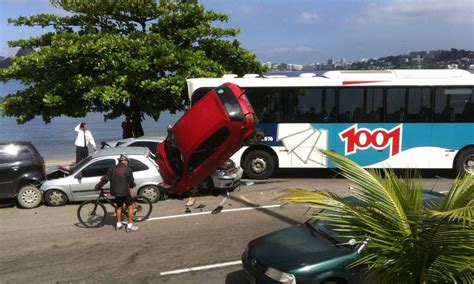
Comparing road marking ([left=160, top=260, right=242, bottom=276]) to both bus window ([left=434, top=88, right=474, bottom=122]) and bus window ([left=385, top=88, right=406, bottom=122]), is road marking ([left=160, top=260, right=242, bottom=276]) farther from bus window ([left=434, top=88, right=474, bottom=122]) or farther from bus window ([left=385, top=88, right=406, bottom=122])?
bus window ([left=434, top=88, right=474, bottom=122])

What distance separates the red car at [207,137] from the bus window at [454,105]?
18.7 feet

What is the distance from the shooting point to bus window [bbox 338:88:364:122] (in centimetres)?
1465

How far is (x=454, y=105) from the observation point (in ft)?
47.4

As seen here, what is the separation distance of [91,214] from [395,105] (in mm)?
9094

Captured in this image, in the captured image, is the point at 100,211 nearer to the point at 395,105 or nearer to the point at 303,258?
the point at 303,258

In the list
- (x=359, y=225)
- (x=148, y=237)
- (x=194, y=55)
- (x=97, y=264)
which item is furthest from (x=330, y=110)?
(x=359, y=225)

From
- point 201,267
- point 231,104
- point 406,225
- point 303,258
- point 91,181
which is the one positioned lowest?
point 201,267

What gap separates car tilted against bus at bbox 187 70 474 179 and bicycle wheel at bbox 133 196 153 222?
4.32 metres

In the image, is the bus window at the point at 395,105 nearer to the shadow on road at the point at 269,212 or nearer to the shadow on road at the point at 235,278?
the shadow on road at the point at 269,212

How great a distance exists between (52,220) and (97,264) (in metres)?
3.81

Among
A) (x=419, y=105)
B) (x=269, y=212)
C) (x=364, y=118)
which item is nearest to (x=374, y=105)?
(x=364, y=118)

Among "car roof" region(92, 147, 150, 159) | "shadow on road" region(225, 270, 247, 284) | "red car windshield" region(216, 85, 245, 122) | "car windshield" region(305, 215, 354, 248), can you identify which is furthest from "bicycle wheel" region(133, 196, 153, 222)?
"car windshield" region(305, 215, 354, 248)

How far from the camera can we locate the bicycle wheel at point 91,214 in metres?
10.7

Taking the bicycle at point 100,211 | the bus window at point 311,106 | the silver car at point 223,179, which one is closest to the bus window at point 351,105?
the bus window at point 311,106
